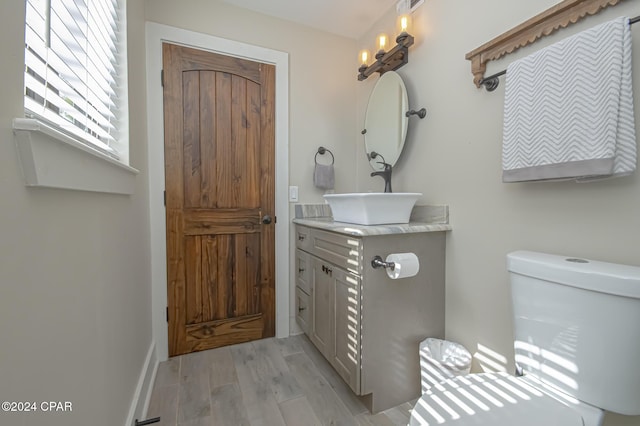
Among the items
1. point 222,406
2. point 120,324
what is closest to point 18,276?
point 120,324

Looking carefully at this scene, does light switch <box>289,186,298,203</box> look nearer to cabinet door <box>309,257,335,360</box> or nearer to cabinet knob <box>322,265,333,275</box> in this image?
cabinet door <box>309,257,335,360</box>

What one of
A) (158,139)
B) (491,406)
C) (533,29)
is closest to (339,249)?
(491,406)

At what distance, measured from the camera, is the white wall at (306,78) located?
1.90 metres

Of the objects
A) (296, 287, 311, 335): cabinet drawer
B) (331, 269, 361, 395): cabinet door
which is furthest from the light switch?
(331, 269, 361, 395): cabinet door

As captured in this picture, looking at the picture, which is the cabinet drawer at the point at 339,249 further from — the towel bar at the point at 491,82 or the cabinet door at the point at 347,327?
the towel bar at the point at 491,82

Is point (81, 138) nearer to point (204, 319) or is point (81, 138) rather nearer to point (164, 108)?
point (164, 108)

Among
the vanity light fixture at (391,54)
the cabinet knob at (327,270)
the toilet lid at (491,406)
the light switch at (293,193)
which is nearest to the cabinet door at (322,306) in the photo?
the cabinet knob at (327,270)

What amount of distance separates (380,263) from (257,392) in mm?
1010

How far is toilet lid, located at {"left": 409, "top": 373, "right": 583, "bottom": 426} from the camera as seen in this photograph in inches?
29.5

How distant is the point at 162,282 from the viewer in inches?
71.2

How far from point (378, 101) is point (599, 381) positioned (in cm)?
184

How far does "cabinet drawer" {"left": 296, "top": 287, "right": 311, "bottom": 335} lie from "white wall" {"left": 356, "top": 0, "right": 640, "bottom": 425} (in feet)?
2.89

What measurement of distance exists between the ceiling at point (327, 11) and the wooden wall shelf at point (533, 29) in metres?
Result: 0.97

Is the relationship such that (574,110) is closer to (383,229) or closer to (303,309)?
(383,229)
